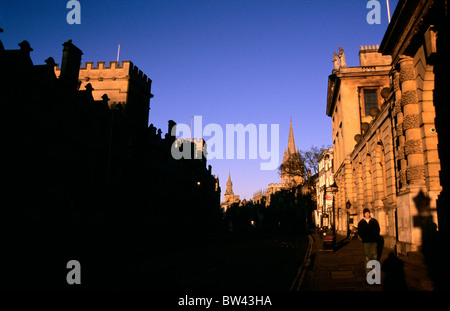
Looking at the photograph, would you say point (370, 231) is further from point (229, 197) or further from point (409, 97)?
point (229, 197)

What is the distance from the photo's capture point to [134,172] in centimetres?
3309

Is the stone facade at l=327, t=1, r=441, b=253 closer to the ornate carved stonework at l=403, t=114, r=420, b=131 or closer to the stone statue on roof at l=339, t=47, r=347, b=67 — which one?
the ornate carved stonework at l=403, t=114, r=420, b=131

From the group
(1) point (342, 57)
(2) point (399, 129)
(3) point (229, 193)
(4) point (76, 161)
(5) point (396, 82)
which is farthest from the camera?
(3) point (229, 193)

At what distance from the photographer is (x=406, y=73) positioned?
40.6ft

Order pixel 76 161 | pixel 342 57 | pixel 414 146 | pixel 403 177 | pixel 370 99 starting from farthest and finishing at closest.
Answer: pixel 342 57
pixel 370 99
pixel 76 161
pixel 403 177
pixel 414 146

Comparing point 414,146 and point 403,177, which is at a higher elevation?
point 414,146

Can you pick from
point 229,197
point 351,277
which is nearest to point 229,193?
point 229,197

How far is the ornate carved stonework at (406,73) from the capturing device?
483 inches

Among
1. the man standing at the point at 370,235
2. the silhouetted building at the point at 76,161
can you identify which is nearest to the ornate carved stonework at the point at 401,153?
the man standing at the point at 370,235

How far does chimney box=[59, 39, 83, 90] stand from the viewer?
80.9ft

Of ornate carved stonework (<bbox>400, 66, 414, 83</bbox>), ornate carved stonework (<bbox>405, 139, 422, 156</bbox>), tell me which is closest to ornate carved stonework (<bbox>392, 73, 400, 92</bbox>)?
ornate carved stonework (<bbox>400, 66, 414, 83</bbox>)

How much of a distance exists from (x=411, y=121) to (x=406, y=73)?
2.04 meters

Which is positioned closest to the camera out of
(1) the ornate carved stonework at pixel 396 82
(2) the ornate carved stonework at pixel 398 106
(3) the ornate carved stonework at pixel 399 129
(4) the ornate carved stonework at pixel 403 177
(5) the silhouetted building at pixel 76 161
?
→ (4) the ornate carved stonework at pixel 403 177

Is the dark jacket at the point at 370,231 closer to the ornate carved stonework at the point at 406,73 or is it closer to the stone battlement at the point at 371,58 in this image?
the ornate carved stonework at the point at 406,73
